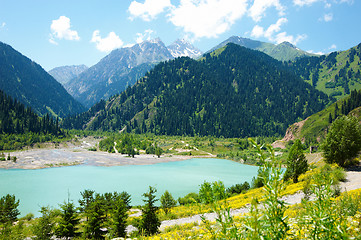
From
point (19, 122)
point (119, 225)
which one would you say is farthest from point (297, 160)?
point (19, 122)

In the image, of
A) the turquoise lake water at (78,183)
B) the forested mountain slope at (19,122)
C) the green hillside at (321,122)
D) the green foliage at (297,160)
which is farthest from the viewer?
the forested mountain slope at (19,122)

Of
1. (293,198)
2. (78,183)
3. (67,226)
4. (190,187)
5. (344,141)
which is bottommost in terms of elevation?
(190,187)

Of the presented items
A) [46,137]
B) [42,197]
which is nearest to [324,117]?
[42,197]

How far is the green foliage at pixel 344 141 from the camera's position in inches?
1381

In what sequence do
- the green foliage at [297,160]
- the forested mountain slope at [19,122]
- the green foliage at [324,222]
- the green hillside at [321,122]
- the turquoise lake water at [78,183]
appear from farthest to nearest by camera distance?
the forested mountain slope at [19,122] < the green hillside at [321,122] < the turquoise lake water at [78,183] < the green foliage at [297,160] < the green foliage at [324,222]

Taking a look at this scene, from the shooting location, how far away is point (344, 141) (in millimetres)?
35125

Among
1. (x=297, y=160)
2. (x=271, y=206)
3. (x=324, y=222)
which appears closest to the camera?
(x=271, y=206)

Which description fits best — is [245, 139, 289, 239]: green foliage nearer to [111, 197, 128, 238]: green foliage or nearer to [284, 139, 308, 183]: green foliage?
[111, 197, 128, 238]: green foliage

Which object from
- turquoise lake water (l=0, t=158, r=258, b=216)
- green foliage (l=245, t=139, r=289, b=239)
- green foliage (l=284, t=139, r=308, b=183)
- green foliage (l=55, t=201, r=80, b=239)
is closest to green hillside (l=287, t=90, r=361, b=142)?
turquoise lake water (l=0, t=158, r=258, b=216)

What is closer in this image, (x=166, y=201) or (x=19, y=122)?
(x=166, y=201)

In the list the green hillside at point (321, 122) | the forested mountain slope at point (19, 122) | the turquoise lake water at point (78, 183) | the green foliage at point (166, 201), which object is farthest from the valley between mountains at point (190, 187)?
the green hillside at point (321, 122)

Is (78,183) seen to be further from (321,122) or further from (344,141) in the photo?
(321,122)

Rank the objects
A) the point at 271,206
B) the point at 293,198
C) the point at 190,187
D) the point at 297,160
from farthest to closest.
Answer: the point at 190,187 → the point at 297,160 → the point at 293,198 → the point at 271,206

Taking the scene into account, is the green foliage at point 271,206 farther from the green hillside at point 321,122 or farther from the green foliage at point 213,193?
the green hillside at point 321,122
